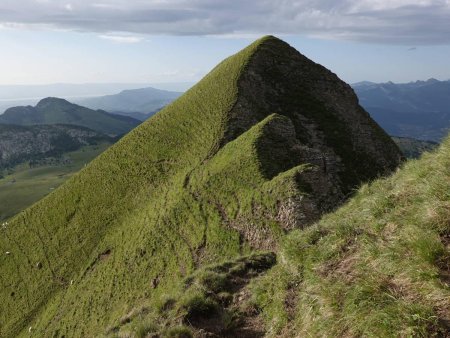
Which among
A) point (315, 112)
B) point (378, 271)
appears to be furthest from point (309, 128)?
point (378, 271)

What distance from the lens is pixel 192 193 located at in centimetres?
5422

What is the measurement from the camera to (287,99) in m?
75.6

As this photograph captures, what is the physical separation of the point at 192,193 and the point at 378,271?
4488cm

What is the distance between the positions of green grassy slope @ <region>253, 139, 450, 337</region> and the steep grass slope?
23301mm

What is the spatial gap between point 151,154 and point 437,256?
65.1m

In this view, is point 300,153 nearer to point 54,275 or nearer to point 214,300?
point 214,300

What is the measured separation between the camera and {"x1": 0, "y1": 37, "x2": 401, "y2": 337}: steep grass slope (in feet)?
144

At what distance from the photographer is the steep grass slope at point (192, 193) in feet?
144

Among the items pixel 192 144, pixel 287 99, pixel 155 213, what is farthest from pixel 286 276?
pixel 287 99

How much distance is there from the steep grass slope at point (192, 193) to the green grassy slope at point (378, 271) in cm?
2330

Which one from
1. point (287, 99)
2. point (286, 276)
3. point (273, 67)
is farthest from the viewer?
point (273, 67)

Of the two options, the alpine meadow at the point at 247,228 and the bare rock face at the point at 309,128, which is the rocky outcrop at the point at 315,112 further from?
the alpine meadow at the point at 247,228

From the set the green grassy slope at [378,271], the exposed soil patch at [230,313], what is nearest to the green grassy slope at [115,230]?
the exposed soil patch at [230,313]

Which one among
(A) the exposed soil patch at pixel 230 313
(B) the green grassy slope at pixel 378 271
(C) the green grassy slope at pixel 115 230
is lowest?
(C) the green grassy slope at pixel 115 230
